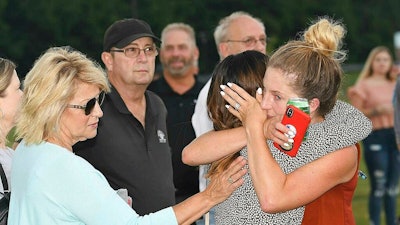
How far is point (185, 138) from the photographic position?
247 inches

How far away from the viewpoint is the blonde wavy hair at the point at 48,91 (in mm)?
3391

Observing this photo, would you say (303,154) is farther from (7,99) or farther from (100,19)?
(100,19)

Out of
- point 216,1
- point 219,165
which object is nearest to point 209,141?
point 219,165

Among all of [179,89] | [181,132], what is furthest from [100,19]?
[181,132]

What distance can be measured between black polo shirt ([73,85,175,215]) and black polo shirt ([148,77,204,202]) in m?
0.76

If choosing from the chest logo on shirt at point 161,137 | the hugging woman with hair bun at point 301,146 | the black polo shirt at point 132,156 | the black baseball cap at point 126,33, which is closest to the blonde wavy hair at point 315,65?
the hugging woman with hair bun at point 301,146

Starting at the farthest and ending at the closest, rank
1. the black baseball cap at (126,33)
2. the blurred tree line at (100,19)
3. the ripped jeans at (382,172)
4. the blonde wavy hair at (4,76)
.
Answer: the blurred tree line at (100,19), the ripped jeans at (382,172), the black baseball cap at (126,33), the blonde wavy hair at (4,76)

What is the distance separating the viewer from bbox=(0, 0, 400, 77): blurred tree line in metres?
32.2

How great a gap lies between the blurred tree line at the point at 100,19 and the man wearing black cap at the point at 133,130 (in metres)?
22.9

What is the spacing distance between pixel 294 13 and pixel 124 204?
38837mm

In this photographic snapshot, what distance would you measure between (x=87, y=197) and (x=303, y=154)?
0.84 m

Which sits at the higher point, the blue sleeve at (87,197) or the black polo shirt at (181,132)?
the blue sleeve at (87,197)

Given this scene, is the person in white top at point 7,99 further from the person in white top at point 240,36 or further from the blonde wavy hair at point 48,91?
the person in white top at point 240,36

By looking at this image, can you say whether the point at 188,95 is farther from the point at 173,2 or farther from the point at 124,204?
the point at 173,2
